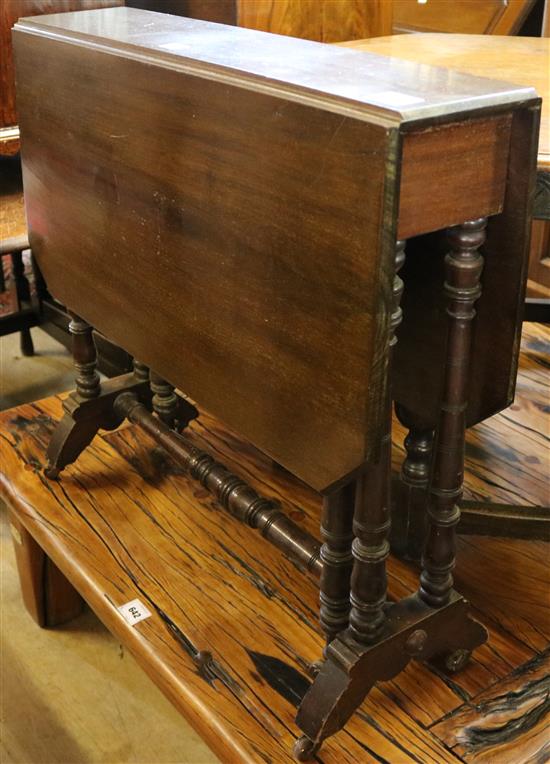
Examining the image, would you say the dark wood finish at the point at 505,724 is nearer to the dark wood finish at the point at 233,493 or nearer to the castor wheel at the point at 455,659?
the castor wheel at the point at 455,659

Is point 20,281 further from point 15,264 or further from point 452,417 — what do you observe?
point 452,417

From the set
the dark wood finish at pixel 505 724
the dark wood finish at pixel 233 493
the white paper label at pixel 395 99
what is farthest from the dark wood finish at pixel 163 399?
the white paper label at pixel 395 99

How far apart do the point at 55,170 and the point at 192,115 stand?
48 centimetres

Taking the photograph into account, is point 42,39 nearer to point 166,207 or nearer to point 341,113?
point 166,207

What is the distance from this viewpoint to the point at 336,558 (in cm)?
130

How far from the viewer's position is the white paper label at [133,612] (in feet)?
4.96

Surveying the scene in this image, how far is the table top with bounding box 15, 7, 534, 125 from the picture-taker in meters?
0.96

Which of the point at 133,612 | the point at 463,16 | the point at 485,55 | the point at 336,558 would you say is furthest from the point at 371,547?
the point at 463,16

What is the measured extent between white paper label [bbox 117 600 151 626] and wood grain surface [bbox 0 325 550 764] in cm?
1

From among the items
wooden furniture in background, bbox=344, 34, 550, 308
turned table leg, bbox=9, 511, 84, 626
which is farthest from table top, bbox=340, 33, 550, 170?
turned table leg, bbox=9, 511, 84, 626

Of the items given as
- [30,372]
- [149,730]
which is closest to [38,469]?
[149,730]

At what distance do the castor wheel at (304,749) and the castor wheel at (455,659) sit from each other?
25 cm

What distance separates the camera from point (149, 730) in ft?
5.82

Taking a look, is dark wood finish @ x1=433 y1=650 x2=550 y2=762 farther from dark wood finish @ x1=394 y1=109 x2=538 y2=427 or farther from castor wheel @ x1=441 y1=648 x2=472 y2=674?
dark wood finish @ x1=394 y1=109 x2=538 y2=427
